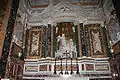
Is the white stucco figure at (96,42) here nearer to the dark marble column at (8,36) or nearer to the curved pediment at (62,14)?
the curved pediment at (62,14)

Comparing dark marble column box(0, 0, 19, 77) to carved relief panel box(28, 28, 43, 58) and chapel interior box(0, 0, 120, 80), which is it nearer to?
chapel interior box(0, 0, 120, 80)

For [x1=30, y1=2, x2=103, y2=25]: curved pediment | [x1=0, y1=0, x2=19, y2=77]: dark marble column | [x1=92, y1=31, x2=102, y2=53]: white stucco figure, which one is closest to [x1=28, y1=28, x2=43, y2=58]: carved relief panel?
[x1=30, y1=2, x2=103, y2=25]: curved pediment

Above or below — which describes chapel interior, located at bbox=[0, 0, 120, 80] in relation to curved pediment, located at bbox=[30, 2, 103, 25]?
below

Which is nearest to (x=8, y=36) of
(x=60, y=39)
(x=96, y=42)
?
(x=60, y=39)

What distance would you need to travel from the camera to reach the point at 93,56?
9.32 m

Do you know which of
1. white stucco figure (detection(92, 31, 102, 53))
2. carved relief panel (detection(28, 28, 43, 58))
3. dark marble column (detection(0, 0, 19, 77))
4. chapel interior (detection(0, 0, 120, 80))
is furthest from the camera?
carved relief panel (detection(28, 28, 43, 58))

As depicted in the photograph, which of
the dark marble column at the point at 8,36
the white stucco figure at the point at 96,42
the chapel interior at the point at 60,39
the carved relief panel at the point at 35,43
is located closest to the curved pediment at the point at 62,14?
the chapel interior at the point at 60,39

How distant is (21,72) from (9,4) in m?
3.68

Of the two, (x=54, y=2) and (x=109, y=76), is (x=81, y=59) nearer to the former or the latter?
(x=109, y=76)

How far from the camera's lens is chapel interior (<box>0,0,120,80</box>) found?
786cm

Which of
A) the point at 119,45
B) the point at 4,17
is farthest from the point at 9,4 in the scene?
the point at 119,45

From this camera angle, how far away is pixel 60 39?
10.1m

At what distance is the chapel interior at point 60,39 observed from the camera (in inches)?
309

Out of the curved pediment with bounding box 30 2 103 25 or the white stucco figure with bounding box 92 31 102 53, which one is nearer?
the white stucco figure with bounding box 92 31 102 53
